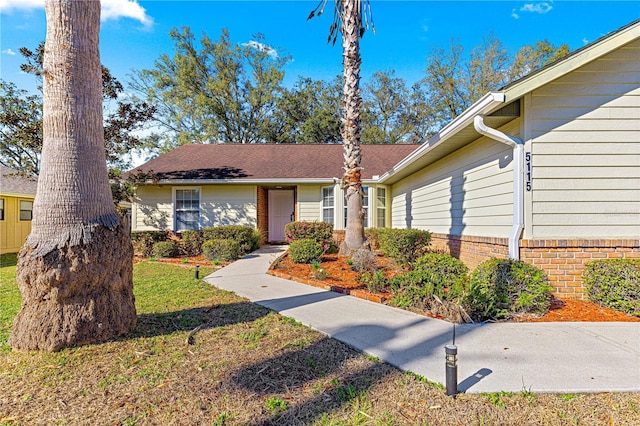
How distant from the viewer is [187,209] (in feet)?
41.3

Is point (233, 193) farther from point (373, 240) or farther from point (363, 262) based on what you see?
point (363, 262)

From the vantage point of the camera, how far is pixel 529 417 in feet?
7.16

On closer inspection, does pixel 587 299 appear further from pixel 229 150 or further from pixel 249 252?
pixel 229 150

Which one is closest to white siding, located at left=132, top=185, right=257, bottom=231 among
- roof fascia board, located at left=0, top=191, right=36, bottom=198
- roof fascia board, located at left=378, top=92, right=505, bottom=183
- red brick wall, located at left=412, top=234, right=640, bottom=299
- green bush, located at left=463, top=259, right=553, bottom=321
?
roof fascia board, located at left=0, top=191, right=36, bottom=198

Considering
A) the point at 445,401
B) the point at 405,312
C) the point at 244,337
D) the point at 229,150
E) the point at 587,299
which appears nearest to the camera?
the point at 445,401

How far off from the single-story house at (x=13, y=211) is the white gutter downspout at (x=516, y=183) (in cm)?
1683

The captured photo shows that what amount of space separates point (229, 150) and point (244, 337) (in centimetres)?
1289

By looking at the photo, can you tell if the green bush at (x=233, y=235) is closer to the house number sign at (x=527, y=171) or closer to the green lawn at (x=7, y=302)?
the green lawn at (x=7, y=302)

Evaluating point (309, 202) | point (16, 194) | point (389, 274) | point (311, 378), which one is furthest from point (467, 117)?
point (16, 194)

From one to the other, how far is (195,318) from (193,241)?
7459 mm

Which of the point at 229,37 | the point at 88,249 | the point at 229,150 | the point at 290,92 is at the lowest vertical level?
the point at 88,249

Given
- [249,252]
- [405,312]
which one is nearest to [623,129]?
[405,312]

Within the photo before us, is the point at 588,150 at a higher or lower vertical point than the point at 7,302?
higher

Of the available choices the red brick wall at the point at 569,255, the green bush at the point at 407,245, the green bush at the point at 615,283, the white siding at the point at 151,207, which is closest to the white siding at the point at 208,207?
the white siding at the point at 151,207
